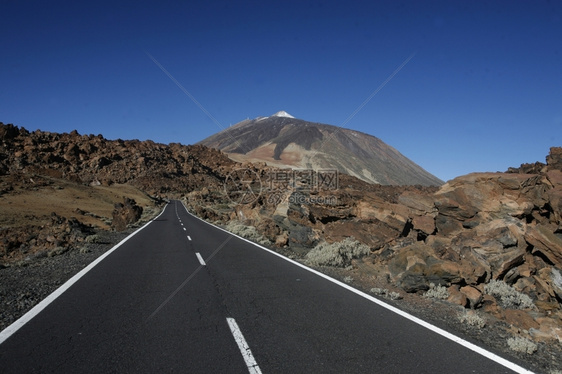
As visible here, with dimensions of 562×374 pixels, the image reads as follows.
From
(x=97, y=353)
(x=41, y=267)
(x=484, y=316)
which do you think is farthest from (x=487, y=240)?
(x=41, y=267)

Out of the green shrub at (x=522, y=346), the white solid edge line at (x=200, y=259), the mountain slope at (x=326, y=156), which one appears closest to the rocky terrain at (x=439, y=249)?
the green shrub at (x=522, y=346)

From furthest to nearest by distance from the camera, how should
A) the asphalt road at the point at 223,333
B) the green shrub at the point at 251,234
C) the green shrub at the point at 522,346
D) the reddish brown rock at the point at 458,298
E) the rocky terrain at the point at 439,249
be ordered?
the green shrub at the point at 251,234 → the reddish brown rock at the point at 458,298 → the rocky terrain at the point at 439,249 → the green shrub at the point at 522,346 → the asphalt road at the point at 223,333

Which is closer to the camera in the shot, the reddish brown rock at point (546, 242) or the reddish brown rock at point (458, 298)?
the reddish brown rock at point (458, 298)

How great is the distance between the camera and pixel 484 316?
597 centimetres

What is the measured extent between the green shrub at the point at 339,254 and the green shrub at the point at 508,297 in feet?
11.5

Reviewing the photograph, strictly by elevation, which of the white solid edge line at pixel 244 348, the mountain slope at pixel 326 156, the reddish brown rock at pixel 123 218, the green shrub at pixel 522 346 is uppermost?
the mountain slope at pixel 326 156

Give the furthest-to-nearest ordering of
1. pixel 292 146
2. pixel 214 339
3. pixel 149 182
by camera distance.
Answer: pixel 292 146, pixel 149 182, pixel 214 339

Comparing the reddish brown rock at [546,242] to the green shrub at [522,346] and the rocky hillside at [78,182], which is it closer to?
the green shrub at [522,346]

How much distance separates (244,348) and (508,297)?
640 cm

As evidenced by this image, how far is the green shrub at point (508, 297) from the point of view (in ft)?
23.8

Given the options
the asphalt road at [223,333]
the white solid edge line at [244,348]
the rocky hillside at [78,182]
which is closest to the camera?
the white solid edge line at [244,348]

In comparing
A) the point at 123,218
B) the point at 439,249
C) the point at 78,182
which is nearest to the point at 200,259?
the point at 439,249

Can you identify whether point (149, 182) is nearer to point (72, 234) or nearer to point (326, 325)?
point (72, 234)

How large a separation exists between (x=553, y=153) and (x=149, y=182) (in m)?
86.4
